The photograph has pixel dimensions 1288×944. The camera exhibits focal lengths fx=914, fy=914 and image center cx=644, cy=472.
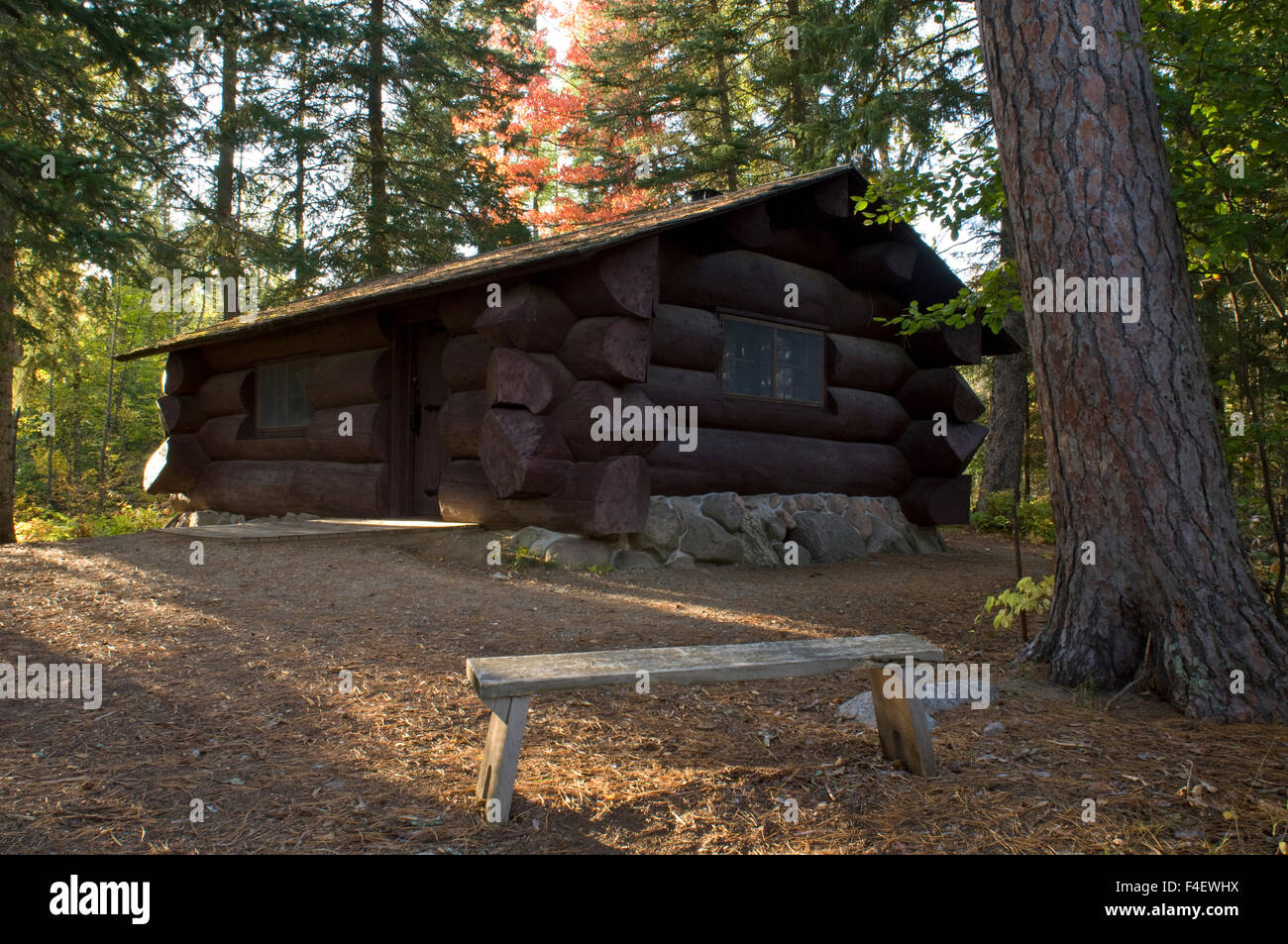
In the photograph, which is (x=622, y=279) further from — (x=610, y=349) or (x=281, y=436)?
(x=281, y=436)

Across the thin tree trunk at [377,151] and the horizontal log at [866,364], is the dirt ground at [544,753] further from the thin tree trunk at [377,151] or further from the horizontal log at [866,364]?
the thin tree trunk at [377,151]

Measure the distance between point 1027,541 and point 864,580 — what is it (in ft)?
21.2

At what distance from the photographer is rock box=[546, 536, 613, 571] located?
8953mm

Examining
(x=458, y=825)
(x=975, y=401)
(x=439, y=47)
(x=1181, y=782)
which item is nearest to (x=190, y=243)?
(x=439, y=47)

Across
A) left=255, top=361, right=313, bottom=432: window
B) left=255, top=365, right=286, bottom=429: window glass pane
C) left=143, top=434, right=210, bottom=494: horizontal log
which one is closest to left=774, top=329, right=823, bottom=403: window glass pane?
left=255, top=361, right=313, bottom=432: window

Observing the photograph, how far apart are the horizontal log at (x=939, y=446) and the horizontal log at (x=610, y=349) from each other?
487cm

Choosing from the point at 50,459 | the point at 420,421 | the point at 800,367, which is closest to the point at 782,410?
the point at 800,367

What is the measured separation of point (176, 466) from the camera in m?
14.2

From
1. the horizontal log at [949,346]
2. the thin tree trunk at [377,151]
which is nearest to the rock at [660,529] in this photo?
the horizontal log at [949,346]

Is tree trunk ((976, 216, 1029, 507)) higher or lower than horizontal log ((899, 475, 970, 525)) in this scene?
higher

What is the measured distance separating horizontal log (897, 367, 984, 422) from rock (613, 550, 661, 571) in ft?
16.3

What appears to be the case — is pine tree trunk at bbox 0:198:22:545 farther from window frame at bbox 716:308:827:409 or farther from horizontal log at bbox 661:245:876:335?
window frame at bbox 716:308:827:409

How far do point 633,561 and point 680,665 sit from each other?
570cm
